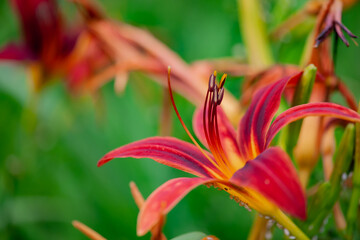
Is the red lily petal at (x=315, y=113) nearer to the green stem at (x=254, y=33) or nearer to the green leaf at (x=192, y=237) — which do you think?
the green leaf at (x=192, y=237)

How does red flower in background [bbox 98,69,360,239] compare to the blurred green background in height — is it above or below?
above

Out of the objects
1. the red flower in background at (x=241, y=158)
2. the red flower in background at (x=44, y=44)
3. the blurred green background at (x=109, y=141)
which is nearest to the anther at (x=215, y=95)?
the red flower in background at (x=241, y=158)

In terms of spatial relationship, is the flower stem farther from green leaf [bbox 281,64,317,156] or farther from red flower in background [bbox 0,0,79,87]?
red flower in background [bbox 0,0,79,87]

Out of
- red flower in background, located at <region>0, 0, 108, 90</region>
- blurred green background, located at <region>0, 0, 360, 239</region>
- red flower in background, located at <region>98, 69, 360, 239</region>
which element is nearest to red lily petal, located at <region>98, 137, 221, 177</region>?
red flower in background, located at <region>98, 69, 360, 239</region>

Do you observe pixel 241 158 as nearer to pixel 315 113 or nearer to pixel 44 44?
pixel 315 113

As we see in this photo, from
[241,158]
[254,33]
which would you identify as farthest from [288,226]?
[254,33]

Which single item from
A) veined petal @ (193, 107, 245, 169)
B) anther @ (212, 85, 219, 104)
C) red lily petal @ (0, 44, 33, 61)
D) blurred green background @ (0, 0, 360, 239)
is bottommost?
blurred green background @ (0, 0, 360, 239)

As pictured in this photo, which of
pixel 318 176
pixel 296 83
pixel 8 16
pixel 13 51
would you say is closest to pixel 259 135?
pixel 296 83
